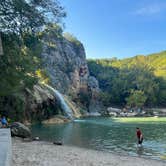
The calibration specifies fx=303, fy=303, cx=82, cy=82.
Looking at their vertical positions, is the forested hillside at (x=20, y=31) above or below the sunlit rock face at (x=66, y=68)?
below

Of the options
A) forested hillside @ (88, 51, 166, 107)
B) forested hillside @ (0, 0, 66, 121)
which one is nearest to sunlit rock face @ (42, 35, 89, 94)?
forested hillside @ (88, 51, 166, 107)

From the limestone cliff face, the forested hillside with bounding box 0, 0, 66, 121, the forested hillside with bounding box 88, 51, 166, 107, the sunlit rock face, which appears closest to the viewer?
the forested hillside with bounding box 0, 0, 66, 121

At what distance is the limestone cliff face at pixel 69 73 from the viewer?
120531 mm

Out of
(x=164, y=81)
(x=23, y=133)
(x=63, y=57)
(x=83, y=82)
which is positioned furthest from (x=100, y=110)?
(x=23, y=133)

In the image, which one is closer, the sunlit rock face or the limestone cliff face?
the limestone cliff face

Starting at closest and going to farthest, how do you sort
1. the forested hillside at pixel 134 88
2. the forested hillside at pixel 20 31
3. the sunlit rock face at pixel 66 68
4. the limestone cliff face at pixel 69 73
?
the forested hillside at pixel 20 31 < the limestone cliff face at pixel 69 73 < the sunlit rock face at pixel 66 68 < the forested hillside at pixel 134 88

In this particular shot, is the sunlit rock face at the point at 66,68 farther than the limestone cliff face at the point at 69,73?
Yes

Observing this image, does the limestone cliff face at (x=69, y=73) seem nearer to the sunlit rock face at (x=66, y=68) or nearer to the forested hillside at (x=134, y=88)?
the sunlit rock face at (x=66, y=68)

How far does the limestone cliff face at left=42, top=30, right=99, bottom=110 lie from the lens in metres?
121

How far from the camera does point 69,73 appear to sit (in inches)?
5118

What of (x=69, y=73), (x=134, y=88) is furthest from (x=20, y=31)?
(x=134, y=88)

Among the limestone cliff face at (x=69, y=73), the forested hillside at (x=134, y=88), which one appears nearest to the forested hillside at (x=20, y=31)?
the limestone cliff face at (x=69, y=73)

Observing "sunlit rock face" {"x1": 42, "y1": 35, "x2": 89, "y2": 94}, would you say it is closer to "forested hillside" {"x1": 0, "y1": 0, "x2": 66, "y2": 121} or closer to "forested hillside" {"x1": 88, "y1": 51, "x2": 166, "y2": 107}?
"forested hillside" {"x1": 88, "y1": 51, "x2": 166, "y2": 107}

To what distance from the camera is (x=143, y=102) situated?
427 feet
